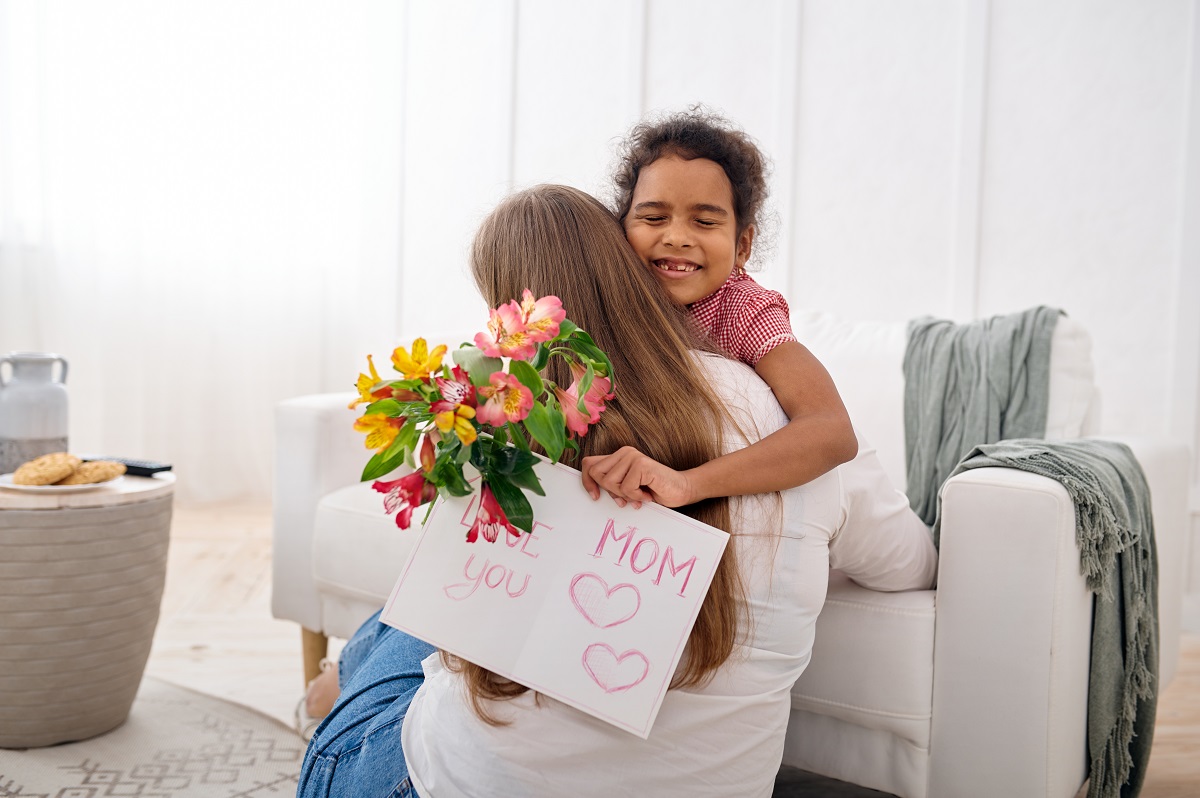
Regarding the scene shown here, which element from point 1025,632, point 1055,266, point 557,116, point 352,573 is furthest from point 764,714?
point 557,116

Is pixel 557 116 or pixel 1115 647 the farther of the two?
pixel 557 116

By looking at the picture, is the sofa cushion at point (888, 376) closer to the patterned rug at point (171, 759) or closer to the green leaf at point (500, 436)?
the green leaf at point (500, 436)

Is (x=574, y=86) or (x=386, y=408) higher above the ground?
(x=574, y=86)

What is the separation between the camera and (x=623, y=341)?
0.90 m

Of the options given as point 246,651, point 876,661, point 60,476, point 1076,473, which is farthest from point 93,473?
point 1076,473

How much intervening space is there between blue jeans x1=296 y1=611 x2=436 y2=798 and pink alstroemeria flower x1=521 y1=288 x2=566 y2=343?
0.44 metres

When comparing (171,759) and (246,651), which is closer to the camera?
(171,759)

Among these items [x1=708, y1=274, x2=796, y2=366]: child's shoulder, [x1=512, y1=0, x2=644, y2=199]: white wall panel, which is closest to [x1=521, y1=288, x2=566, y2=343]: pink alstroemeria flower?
[x1=708, y1=274, x2=796, y2=366]: child's shoulder

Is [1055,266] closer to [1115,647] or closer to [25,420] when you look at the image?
[1115,647]

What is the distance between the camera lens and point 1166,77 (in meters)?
2.45

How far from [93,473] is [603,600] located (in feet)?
3.74

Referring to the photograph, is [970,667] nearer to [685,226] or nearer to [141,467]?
[685,226]

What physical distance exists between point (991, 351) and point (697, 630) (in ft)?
3.85

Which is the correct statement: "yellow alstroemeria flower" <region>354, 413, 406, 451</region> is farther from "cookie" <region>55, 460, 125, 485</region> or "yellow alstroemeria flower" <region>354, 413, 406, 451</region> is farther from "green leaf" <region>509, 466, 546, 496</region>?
"cookie" <region>55, 460, 125, 485</region>
